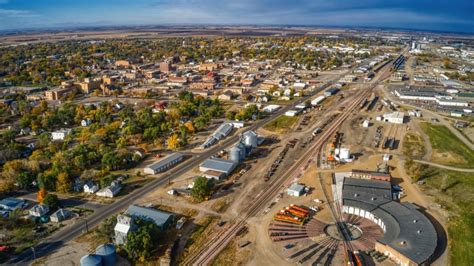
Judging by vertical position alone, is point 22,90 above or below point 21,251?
above

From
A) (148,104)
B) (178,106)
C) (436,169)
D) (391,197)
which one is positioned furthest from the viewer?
(148,104)

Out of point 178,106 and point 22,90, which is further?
point 22,90

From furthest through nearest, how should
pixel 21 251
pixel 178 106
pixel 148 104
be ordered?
pixel 148 104
pixel 178 106
pixel 21 251

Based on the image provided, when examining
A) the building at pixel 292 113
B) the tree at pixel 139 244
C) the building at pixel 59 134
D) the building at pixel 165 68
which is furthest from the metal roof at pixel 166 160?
the building at pixel 165 68

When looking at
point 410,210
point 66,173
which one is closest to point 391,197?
point 410,210

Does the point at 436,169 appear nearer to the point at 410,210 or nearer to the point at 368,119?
the point at 410,210

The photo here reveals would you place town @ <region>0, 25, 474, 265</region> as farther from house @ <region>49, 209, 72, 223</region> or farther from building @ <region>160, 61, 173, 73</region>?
building @ <region>160, 61, 173, 73</region>

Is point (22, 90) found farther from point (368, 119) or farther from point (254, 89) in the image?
point (368, 119)
